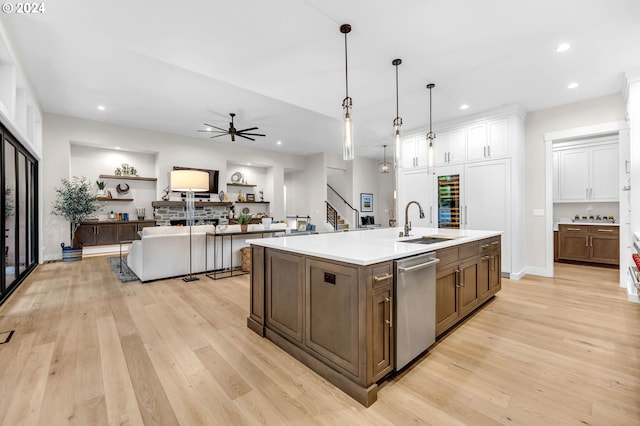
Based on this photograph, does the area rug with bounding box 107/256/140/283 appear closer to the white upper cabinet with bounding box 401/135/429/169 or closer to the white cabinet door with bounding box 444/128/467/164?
the white upper cabinet with bounding box 401/135/429/169

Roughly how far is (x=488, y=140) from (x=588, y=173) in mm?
2729

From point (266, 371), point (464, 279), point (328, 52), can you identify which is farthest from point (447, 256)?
point (328, 52)

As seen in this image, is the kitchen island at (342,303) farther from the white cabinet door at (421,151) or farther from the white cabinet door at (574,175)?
the white cabinet door at (574,175)

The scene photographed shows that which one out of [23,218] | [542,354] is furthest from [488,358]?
[23,218]

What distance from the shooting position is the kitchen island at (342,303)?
1696mm

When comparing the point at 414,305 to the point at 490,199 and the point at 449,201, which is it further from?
the point at 449,201

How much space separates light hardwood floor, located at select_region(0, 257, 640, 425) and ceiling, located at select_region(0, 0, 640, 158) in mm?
2891

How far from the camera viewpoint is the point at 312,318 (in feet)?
6.59

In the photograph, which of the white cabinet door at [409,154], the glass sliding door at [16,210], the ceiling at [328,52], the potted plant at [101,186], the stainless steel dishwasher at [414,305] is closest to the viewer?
the stainless steel dishwasher at [414,305]

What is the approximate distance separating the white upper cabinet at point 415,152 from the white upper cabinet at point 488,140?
0.84 m

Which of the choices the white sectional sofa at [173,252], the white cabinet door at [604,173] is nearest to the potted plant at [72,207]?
the white sectional sofa at [173,252]

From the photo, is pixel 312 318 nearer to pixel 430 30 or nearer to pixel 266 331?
pixel 266 331

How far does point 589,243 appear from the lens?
5.57 metres

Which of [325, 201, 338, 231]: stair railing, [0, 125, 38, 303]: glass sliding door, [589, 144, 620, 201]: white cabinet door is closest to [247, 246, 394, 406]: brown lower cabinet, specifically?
[0, 125, 38, 303]: glass sliding door
